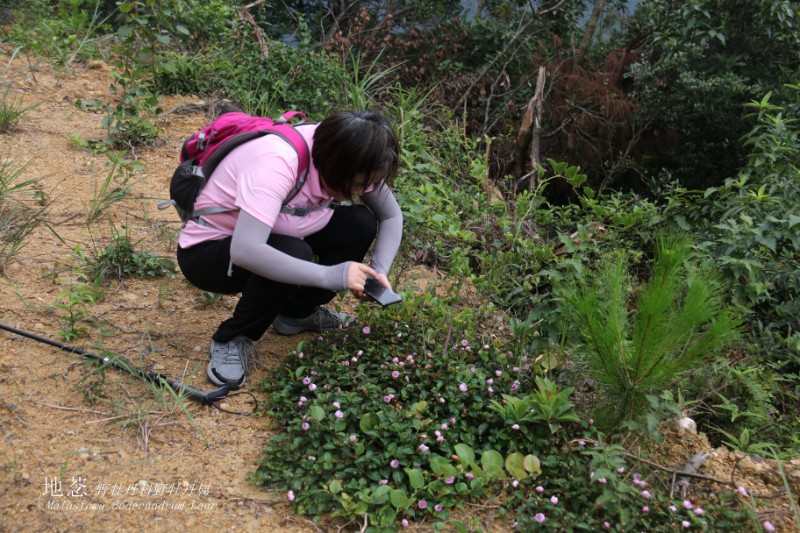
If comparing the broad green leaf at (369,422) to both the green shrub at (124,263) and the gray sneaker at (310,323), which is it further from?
the green shrub at (124,263)

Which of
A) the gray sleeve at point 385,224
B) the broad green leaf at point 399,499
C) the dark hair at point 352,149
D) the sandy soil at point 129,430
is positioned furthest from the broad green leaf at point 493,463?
the dark hair at point 352,149

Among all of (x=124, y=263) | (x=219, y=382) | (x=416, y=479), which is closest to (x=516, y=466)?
(x=416, y=479)

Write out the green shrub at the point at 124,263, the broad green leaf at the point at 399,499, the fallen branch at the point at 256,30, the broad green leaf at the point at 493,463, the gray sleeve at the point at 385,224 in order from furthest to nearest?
the fallen branch at the point at 256,30
the green shrub at the point at 124,263
the gray sleeve at the point at 385,224
the broad green leaf at the point at 493,463
the broad green leaf at the point at 399,499

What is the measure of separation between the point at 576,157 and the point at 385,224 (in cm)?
340

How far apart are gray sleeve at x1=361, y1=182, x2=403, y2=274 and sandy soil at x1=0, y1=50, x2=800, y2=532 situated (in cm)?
53

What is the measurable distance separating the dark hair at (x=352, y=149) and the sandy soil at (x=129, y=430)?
862 millimetres

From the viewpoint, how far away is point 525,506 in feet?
6.61

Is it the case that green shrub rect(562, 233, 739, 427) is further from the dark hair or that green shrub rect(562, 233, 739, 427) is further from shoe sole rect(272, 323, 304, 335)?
shoe sole rect(272, 323, 304, 335)

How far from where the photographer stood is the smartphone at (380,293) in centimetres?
229

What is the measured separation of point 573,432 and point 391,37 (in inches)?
222

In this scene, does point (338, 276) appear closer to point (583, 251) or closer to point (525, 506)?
point (525, 506)

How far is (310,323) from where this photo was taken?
288cm

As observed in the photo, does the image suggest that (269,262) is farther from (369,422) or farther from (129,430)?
(129,430)

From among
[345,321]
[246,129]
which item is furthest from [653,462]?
[246,129]
